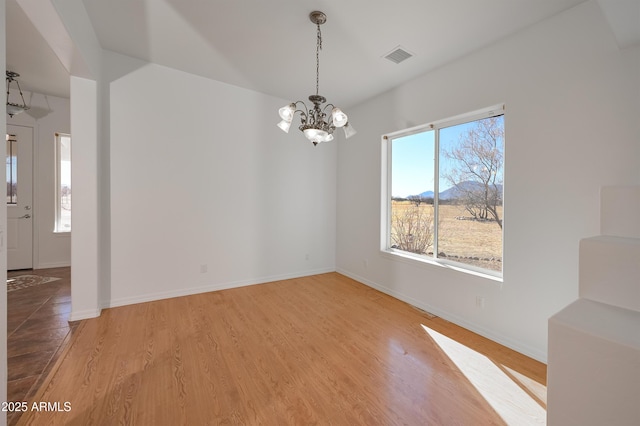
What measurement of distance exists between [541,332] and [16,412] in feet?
12.7

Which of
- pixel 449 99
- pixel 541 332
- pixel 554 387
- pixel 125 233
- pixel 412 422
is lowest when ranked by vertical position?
pixel 412 422

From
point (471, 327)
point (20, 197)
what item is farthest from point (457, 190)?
point (20, 197)

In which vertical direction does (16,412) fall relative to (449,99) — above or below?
below

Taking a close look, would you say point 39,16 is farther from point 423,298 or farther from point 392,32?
point 423,298

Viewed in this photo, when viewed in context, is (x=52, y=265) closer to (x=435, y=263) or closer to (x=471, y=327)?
(x=435, y=263)

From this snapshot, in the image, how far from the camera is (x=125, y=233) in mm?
3232

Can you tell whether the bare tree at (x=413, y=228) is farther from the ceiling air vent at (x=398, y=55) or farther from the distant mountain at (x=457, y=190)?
the ceiling air vent at (x=398, y=55)

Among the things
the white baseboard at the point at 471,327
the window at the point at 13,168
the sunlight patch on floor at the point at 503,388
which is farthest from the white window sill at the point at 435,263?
the window at the point at 13,168

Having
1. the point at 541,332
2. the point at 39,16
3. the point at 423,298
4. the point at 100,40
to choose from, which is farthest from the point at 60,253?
the point at 541,332

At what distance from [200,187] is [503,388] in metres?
3.89

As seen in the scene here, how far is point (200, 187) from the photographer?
3.69 m

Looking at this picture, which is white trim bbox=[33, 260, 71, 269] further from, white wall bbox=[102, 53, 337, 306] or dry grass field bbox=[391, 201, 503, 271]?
dry grass field bbox=[391, 201, 503, 271]

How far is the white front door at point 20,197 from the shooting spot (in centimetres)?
467

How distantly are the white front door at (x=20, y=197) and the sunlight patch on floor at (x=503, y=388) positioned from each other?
696cm
